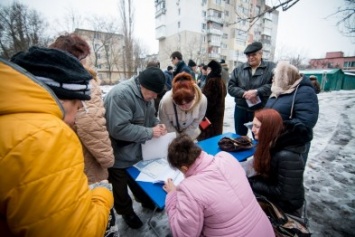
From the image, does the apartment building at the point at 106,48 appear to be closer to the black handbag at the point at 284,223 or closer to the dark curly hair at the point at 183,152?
the dark curly hair at the point at 183,152

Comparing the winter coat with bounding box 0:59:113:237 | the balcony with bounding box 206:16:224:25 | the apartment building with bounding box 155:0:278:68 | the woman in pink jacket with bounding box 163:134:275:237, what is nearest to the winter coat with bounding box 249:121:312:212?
the woman in pink jacket with bounding box 163:134:275:237

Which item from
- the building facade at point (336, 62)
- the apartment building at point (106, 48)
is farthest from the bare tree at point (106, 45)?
the building facade at point (336, 62)

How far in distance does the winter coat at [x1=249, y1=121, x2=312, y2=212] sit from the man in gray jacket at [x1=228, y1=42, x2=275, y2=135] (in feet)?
5.06

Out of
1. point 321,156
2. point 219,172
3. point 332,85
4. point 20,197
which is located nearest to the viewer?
point 20,197

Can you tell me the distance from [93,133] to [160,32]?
36918 mm

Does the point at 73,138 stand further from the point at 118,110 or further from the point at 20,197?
the point at 118,110

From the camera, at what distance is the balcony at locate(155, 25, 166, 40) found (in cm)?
3422

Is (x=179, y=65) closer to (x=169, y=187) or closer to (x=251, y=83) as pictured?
(x=251, y=83)

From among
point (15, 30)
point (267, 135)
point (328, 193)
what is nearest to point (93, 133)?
point (267, 135)

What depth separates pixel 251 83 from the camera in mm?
3312

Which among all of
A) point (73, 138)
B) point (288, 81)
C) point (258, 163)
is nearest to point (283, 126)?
point (258, 163)

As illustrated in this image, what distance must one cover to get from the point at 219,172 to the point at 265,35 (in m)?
45.0

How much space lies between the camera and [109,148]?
68.5 inches

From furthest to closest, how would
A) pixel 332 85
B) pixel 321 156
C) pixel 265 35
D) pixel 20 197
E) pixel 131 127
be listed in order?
pixel 265 35, pixel 332 85, pixel 321 156, pixel 131 127, pixel 20 197
